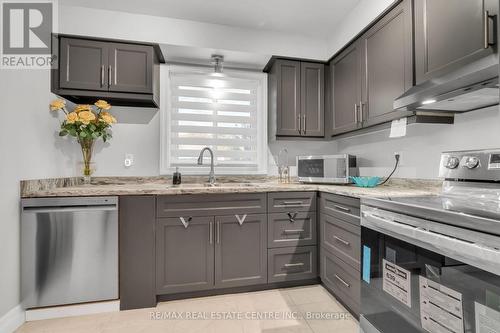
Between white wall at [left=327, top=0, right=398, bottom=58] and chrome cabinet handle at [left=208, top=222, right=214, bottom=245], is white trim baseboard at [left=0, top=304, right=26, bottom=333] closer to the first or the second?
chrome cabinet handle at [left=208, top=222, right=214, bottom=245]

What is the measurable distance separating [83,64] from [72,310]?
197 centimetres

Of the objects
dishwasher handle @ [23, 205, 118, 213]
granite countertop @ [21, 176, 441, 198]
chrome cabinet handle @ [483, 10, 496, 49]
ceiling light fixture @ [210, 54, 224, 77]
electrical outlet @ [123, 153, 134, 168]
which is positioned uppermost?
ceiling light fixture @ [210, 54, 224, 77]

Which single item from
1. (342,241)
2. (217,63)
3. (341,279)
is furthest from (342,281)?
(217,63)

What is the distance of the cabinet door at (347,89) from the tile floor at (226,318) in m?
1.54

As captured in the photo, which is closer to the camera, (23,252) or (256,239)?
(23,252)

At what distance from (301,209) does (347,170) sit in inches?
21.4

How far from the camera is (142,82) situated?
7.26 ft

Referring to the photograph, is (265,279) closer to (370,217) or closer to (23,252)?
(370,217)

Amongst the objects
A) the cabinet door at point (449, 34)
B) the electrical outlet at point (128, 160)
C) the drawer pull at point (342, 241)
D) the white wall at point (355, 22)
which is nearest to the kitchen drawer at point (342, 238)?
the drawer pull at point (342, 241)

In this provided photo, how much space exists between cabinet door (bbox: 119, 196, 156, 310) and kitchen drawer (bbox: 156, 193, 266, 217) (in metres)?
0.10

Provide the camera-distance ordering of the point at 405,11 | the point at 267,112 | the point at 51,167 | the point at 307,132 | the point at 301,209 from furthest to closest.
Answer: the point at 267,112 → the point at 307,132 → the point at 301,209 → the point at 51,167 → the point at 405,11

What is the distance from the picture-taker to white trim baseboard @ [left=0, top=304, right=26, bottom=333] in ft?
5.03

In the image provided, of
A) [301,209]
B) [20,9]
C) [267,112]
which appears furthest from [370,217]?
[20,9]

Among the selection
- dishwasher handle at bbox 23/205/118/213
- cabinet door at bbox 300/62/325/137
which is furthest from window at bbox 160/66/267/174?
dishwasher handle at bbox 23/205/118/213
